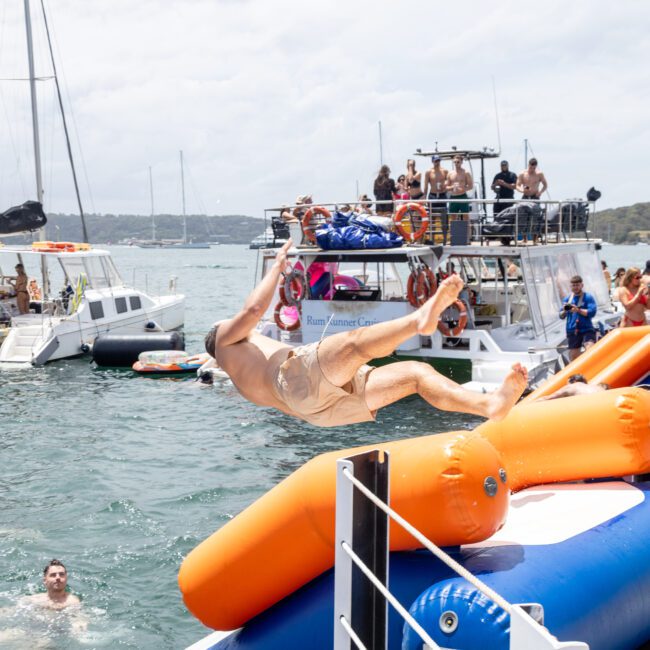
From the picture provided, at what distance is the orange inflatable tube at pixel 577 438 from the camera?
573cm

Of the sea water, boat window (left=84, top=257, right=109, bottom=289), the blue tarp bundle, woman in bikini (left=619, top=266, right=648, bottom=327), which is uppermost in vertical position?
the blue tarp bundle

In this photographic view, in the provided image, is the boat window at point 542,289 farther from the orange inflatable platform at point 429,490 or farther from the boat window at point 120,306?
the boat window at point 120,306

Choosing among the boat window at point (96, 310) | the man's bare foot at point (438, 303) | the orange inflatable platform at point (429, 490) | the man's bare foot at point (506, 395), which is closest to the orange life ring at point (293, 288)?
the boat window at point (96, 310)

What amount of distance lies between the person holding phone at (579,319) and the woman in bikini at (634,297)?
1.11 metres

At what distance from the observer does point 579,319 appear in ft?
50.9

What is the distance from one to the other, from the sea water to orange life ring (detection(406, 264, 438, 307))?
2.19 m

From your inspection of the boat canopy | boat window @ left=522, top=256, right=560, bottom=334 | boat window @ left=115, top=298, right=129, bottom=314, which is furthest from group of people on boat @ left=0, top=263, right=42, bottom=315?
boat window @ left=522, top=256, right=560, bottom=334

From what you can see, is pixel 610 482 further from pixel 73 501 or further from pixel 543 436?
pixel 73 501

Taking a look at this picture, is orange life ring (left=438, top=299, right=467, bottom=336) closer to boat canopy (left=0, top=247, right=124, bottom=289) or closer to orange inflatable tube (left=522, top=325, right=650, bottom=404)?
orange inflatable tube (left=522, top=325, right=650, bottom=404)

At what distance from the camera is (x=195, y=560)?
17.7ft

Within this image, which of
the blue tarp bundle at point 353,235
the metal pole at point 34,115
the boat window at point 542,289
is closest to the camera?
the blue tarp bundle at point 353,235

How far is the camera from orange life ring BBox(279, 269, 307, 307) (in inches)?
753

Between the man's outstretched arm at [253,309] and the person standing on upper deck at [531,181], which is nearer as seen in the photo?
the man's outstretched arm at [253,309]

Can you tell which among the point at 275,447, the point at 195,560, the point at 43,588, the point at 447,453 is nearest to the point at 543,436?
the point at 447,453
